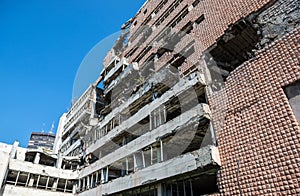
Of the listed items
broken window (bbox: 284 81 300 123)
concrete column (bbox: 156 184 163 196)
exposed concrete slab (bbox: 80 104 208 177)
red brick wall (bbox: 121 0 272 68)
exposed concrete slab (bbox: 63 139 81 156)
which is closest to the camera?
broken window (bbox: 284 81 300 123)

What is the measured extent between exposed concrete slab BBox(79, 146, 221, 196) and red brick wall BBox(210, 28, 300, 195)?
0.61 meters

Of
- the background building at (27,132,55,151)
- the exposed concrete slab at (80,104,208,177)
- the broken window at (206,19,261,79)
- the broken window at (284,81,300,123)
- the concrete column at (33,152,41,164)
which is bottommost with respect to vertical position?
the broken window at (284,81,300,123)

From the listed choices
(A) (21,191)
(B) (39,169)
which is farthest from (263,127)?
(B) (39,169)

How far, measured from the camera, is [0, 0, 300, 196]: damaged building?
28.6 feet

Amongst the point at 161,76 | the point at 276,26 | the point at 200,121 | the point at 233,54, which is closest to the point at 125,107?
the point at 161,76

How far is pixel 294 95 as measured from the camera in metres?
8.62

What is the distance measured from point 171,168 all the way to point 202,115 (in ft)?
10.7

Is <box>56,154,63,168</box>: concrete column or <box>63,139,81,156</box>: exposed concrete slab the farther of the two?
<box>63,139,81,156</box>: exposed concrete slab

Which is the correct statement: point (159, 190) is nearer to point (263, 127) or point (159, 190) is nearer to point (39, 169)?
point (263, 127)

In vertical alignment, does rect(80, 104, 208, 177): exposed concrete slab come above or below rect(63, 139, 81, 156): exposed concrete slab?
below

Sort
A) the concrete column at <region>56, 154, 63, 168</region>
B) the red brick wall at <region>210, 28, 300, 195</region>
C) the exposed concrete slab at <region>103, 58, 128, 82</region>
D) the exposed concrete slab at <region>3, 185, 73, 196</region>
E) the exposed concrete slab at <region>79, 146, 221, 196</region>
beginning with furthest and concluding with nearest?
the concrete column at <region>56, 154, 63, 168</region> < the exposed concrete slab at <region>103, 58, 128, 82</region> < the exposed concrete slab at <region>3, 185, 73, 196</region> < the exposed concrete slab at <region>79, 146, 221, 196</region> < the red brick wall at <region>210, 28, 300, 195</region>

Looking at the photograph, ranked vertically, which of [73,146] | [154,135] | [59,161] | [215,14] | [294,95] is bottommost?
[294,95]

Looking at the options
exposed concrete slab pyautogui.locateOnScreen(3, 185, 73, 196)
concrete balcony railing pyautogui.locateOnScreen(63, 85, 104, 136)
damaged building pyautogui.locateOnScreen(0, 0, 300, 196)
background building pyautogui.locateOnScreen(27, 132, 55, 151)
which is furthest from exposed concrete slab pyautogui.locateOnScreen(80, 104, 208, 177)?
background building pyautogui.locateOnScreen(27, 132, 55, 151)

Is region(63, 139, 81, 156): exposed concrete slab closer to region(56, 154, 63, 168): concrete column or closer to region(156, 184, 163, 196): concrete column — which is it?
region(56, 154, 63, 168): concrete column
